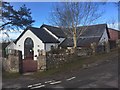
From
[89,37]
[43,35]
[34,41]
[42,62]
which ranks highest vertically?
[43,35]

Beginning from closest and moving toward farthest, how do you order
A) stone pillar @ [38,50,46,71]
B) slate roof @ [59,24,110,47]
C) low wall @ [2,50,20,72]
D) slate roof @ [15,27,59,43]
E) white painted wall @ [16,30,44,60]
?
1. low wall @ [2,50,20,72]
2. stone pillar @ [38,50,46,71]
3. white painted wall @ [16,30,44,60]
4. slate roof @ [15,27,59,43]
5. slate roof @ [59,24,110,47]

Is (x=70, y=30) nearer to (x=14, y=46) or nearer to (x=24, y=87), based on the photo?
(x=14, y=46)

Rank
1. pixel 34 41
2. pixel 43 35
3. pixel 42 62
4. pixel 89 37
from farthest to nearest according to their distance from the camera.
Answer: pixel 89 37 < pixel 43 35 < pixel 34 41 < pixel 42 62

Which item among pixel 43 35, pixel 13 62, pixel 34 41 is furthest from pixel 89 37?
pixel 13 62

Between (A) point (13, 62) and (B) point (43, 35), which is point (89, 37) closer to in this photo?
(B) point (43, 35)

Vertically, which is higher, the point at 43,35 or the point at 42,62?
the point at 43,35

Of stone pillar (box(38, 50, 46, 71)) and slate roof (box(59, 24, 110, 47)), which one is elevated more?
slate roof (box(59, 24, 110, 47))

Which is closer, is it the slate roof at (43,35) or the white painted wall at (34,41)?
the white painted wall at (34,41)

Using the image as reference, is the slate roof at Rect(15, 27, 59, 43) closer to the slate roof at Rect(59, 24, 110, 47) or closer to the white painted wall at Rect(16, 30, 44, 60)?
the white painted wall at Rect(16, 30, 44, 60)

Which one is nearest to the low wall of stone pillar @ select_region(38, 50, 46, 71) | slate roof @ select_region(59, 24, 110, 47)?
stone pillar @ select_region(38, 50, 46, 71)

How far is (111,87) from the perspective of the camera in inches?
385

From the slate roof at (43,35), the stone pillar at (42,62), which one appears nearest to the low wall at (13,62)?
the stone pillar at (42,62)

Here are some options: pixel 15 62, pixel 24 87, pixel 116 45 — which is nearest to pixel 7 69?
pixel 15 62

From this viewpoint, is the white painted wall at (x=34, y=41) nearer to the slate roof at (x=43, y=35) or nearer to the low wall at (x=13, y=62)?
the slate roof at (x=43, y=35)
